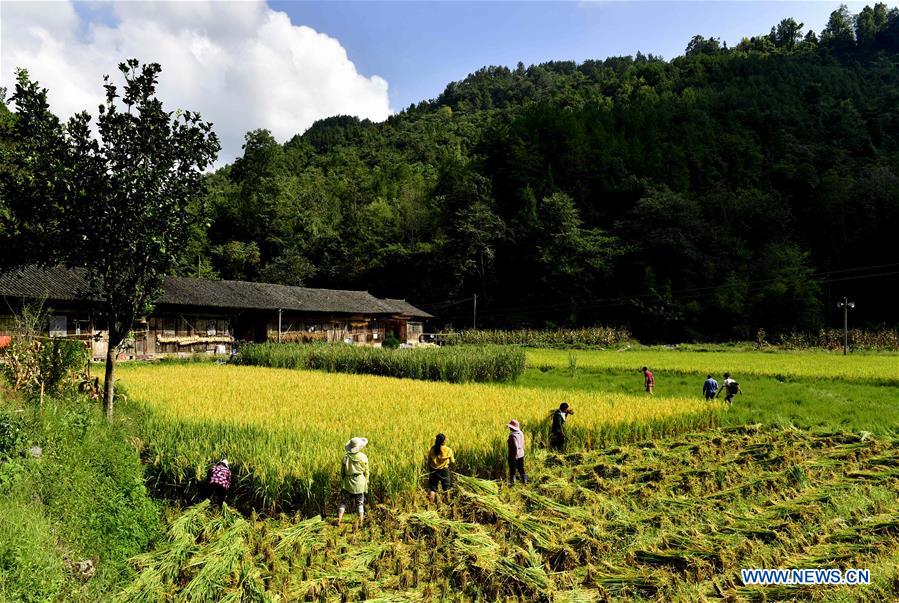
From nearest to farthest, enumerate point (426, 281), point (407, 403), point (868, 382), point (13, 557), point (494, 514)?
1. point (13, 557)
2. point (494, 514)
3. point (407, 403)
4. point (868, 382)
5. point (426, 281)

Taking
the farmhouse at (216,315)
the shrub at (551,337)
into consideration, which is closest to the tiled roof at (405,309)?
the farmhouse at (216,315)

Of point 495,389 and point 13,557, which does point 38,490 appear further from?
point 495,389

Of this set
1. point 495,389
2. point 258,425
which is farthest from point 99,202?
point 495,389

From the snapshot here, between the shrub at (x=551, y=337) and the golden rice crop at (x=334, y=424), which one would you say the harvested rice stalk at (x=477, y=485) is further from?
the shrub at (x=551, y=337)

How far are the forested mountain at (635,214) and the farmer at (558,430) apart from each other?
121 ft

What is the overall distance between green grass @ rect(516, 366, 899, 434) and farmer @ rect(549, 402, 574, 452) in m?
5.46

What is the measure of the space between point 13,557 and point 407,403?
9.05 m

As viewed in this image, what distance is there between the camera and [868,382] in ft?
59.1

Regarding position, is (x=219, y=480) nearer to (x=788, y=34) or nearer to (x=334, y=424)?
(x=334, y=424)

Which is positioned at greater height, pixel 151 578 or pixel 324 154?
pixel 324 154

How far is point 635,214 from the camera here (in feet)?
166

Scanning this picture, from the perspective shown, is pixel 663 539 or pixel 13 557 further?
pixel 663 539

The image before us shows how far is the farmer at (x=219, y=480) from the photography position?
7047mm

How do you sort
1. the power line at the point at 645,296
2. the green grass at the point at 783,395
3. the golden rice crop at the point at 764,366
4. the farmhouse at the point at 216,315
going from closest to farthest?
the green grass at the point at 783,395, the golden rice crop at the point at 764,366, the farmhouse at the point at 216,315, the power line at the point at 645,296
